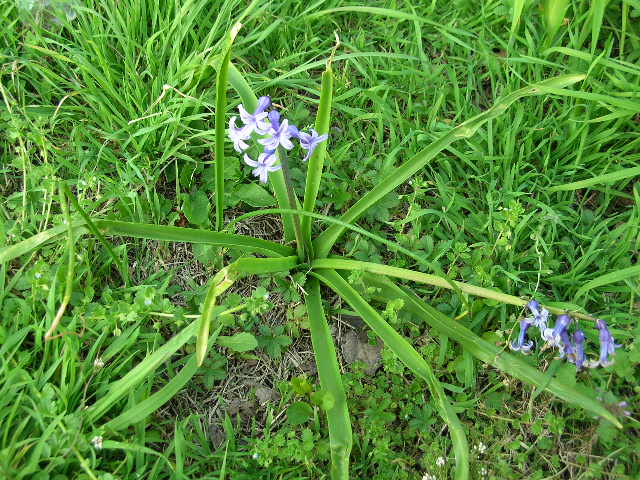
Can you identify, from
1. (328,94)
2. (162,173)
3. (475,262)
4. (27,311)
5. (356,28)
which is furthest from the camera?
(356,28)

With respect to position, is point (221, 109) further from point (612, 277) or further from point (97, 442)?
point (612, 277)

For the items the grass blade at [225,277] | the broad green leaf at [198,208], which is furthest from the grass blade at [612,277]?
the broad green leaf at [198,208]

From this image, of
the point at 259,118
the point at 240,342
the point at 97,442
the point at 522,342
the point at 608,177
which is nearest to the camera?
the point at 259,118

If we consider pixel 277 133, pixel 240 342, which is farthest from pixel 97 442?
pixel 277 133

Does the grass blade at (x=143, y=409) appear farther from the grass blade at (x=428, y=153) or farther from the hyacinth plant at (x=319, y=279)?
the grass blade at (x=428, y=153)

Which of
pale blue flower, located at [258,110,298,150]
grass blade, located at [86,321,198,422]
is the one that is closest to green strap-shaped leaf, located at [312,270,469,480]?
grass blade, located at [86,321,198,422]

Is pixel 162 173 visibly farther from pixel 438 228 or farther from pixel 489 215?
pixel 489 215

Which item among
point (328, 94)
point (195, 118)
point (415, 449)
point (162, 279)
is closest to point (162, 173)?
point (195, 118)
